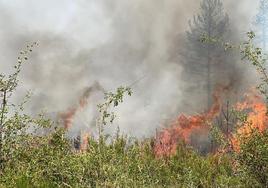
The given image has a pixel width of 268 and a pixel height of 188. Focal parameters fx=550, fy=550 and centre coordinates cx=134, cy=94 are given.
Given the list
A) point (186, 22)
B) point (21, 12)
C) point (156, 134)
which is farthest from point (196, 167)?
point (21, 12)

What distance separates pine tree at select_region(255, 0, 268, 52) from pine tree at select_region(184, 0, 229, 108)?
3.95 m

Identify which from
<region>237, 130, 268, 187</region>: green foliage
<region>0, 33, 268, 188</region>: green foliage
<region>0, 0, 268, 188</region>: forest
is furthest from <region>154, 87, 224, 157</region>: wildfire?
<region>237, 130, 268, 187</region>: green foliage

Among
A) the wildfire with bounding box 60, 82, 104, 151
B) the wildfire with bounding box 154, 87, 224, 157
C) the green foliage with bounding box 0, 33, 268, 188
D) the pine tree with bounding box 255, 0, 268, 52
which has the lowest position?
the green foliage with bounding box 0, 33, 268, 188

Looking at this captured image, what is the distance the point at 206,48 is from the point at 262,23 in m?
8.59

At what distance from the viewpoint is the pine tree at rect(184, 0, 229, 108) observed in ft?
185

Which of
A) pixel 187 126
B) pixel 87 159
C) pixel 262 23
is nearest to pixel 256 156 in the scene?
pixel 87 159

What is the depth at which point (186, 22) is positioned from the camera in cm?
6525

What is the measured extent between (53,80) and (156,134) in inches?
962

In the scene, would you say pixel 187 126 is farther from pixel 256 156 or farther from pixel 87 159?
pixel 87 159

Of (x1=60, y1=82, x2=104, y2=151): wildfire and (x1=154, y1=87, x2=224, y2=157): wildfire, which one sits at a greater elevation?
(x1=60, y1=82, x2=104, y2=151): wildfire

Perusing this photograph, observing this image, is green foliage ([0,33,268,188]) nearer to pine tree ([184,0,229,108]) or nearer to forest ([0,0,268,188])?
forest ([0,0,268,188])

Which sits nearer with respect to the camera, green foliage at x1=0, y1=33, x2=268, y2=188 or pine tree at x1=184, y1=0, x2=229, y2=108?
green foliage at x1=0, y1=33, x2=268, y2=188

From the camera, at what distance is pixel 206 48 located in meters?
57.8

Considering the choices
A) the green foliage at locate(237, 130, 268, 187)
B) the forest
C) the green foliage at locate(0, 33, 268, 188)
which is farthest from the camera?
the forest
